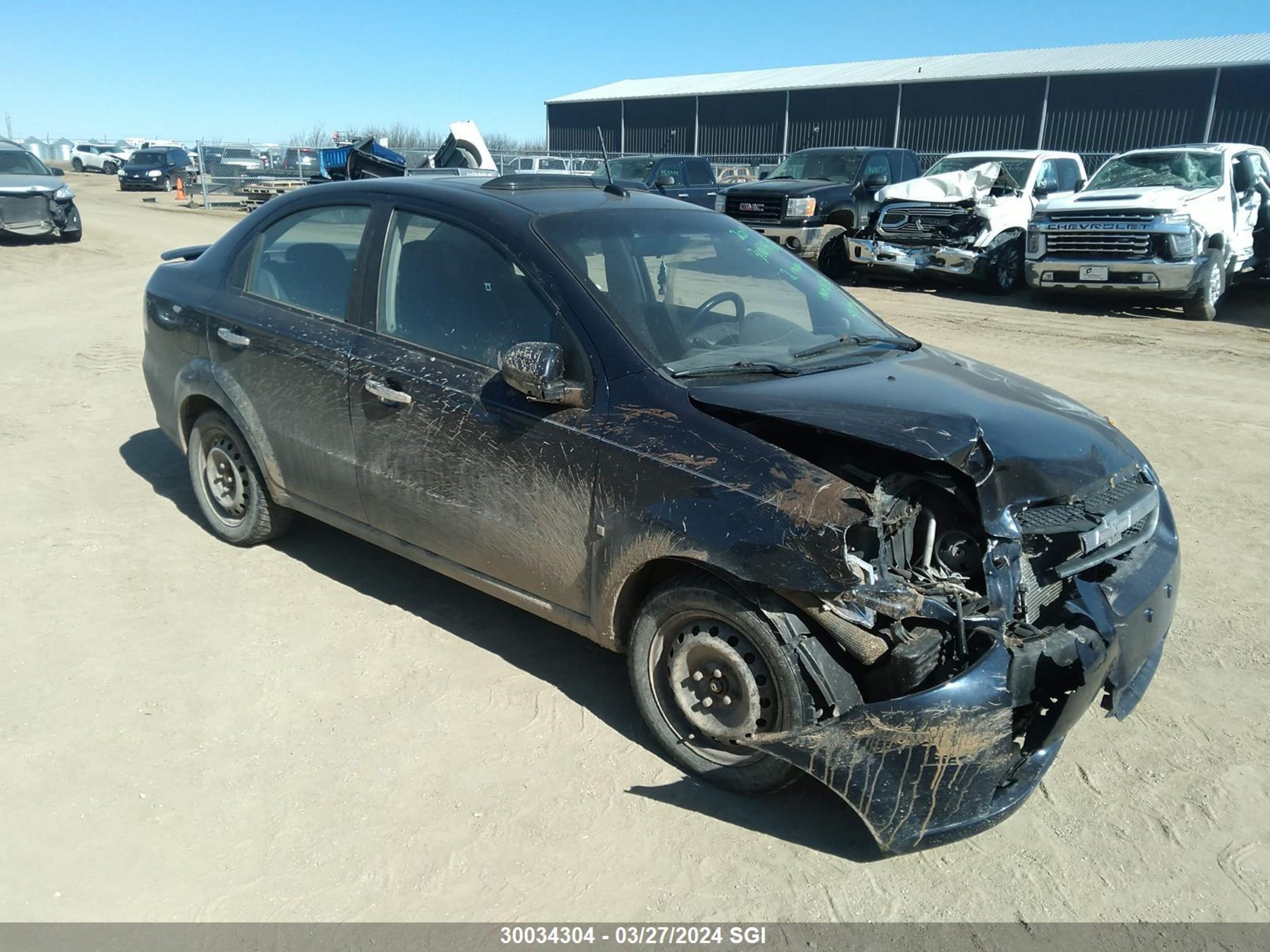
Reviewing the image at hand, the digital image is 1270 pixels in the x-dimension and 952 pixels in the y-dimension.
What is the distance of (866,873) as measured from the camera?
298 centimetres

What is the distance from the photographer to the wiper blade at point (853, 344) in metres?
3.91

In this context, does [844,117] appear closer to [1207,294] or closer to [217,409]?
[1207,294]

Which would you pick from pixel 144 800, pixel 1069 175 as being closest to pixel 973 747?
pixel 144 800

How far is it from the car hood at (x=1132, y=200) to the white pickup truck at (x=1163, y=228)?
2 cm

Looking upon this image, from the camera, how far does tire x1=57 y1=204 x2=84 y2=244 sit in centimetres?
1786

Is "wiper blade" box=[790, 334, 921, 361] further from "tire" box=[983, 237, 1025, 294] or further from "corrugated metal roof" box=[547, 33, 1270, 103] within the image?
"corrugated metal roof" box=[547, 33, 1270, 103]

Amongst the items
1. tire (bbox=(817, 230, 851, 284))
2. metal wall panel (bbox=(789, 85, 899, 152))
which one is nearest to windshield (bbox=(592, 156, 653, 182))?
tire (bbox=(817, 230, 851, 284))

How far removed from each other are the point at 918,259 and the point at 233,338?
39.4 ft

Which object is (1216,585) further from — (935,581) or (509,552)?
(509,552)

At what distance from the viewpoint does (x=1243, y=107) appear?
2794cm

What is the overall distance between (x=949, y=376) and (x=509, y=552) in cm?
180

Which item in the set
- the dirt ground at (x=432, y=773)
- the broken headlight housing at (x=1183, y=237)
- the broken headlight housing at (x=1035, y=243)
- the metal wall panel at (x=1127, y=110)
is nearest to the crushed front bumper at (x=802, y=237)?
the broken headlight housing at (x=1035, y=243)

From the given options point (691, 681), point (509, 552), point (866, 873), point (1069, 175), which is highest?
point (1069, 175)

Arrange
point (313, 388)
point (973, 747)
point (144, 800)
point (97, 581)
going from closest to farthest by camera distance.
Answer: point (973, 747) → point (144, 800) → point (313, 388) → point (97, 581)
